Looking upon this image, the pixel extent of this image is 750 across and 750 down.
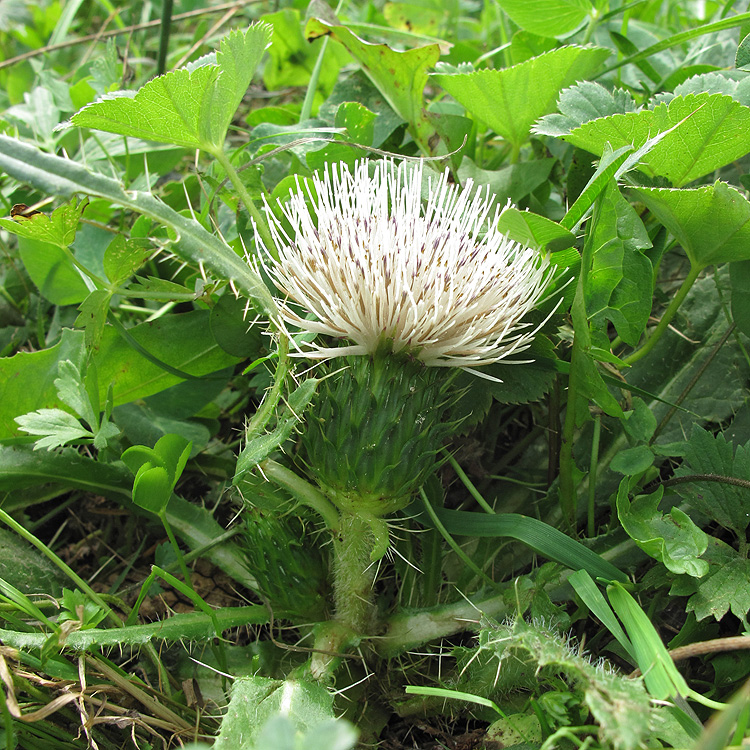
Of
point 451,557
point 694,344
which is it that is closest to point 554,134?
point 694,344

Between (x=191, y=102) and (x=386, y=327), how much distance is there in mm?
670

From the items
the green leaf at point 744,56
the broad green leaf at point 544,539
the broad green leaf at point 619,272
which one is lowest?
the broad green leaf at point 544,539

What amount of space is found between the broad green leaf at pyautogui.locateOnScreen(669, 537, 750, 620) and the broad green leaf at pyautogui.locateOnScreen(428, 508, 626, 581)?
0.44ft

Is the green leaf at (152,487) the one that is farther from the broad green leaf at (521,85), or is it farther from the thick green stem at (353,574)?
A: the broad green leaf at (521,85)

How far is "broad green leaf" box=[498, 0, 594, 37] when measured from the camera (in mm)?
2123

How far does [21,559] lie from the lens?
1.65 meters

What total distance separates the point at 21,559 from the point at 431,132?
5.30 feet

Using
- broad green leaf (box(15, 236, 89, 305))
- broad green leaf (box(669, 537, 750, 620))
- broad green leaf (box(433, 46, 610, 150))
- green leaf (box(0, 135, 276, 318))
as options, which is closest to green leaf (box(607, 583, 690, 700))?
broad green leaf (box(669, 537, 750, 620))

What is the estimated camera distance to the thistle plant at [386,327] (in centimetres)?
130

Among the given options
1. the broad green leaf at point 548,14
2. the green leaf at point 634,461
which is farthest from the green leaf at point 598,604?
the broad green leaf at point 548,14

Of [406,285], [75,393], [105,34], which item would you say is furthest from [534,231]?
[105,34]

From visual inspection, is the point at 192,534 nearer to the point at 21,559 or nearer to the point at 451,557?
the point at 21,559

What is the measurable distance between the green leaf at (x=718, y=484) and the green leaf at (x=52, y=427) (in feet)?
4.63

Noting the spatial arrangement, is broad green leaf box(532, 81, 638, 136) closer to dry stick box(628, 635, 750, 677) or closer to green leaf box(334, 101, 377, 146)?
green leaf box(334, 101, 377, 146)
